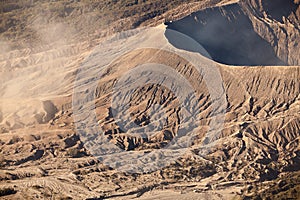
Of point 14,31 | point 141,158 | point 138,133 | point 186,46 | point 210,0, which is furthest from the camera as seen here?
point 14,31

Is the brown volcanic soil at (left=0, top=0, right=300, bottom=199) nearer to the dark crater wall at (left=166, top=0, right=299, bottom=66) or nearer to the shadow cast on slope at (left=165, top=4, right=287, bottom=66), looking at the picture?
the dark crater wall at (left=166, top=0, right=299, bottom=66)

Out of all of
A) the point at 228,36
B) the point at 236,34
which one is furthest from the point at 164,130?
the point at 236,34

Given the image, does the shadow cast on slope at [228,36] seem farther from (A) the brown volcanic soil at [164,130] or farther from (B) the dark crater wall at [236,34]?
(A) the brown volcanic soil at [164,130]

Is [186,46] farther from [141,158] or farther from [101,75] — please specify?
[141,158]

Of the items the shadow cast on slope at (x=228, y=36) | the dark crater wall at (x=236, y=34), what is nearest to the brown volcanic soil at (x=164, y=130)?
the dark crater wall at (x=236, y=34)

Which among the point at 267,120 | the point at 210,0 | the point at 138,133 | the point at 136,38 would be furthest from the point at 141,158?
the point at 210,0
